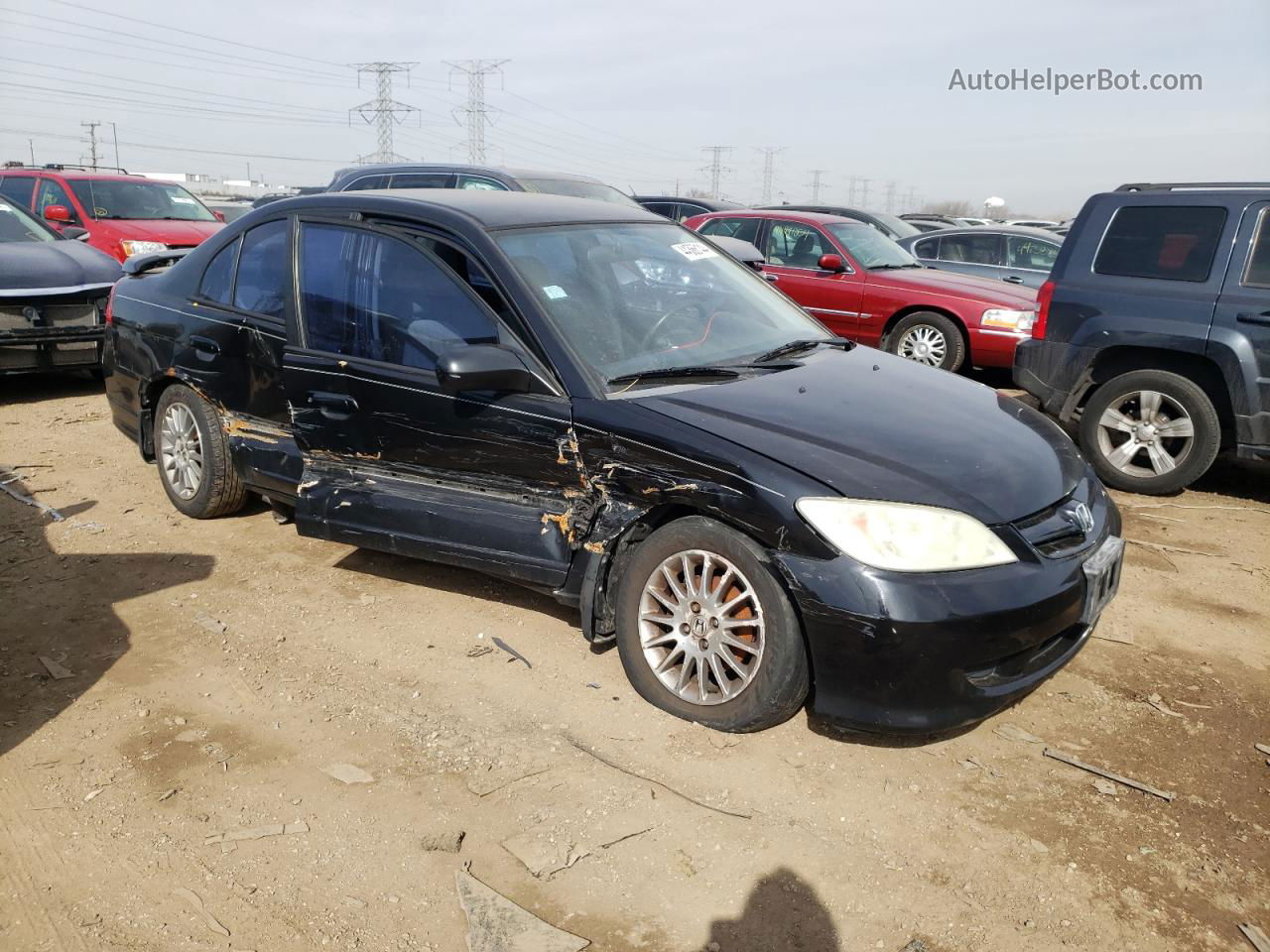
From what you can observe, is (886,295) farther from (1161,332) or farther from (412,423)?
(412,423)

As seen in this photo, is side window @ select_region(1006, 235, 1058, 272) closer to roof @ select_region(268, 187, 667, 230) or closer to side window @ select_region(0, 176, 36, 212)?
roof @ select_region(268, 187, 667, 230)

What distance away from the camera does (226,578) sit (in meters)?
4.72

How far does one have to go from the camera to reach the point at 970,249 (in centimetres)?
1303

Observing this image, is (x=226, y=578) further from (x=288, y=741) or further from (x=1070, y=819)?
(x=1070, y=819)

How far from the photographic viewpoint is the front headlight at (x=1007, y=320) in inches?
360

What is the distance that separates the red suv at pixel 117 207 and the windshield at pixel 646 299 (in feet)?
27.9

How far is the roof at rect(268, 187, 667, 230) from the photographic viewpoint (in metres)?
4.10

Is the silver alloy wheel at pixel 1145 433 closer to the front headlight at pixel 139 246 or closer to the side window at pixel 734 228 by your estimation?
the side window at pixel 734 228

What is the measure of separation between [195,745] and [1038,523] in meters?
2.86

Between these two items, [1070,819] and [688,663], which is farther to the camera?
[688,663]

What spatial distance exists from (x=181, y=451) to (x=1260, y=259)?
20.3 feet

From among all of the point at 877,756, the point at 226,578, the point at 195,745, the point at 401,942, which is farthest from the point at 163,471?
the point at 877,756

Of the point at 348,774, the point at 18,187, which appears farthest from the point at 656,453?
the point at 18,187

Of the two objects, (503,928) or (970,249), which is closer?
(503,928)
